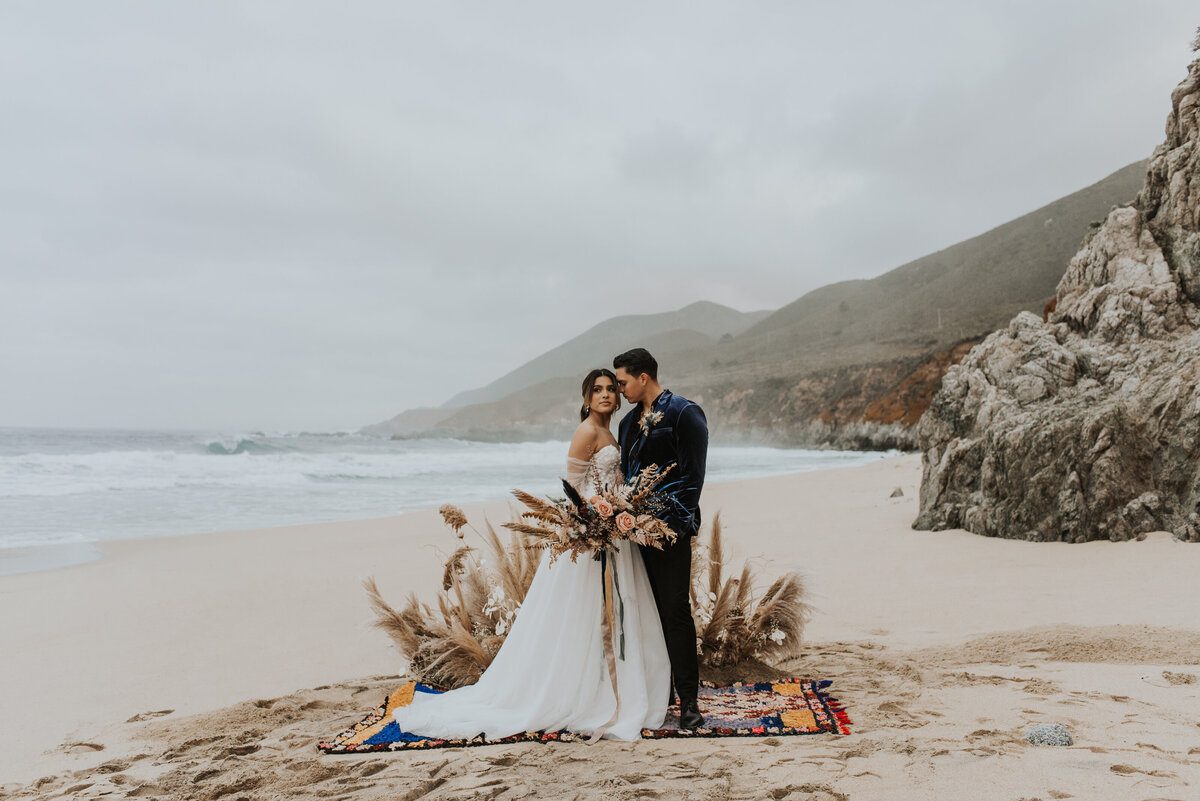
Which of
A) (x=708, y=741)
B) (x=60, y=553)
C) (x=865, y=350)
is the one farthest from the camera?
(x=865, y=350)

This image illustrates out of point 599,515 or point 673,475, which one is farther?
point 673,475

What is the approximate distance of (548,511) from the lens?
11.8ft

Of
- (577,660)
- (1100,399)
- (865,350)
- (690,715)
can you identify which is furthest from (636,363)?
(865,350)

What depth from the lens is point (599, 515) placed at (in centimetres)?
352

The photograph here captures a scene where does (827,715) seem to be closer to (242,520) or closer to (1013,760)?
(1013,760)

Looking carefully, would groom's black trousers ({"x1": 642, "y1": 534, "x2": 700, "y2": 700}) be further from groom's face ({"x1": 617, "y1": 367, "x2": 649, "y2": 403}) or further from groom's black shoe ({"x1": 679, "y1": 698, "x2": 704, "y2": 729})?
groom's face ({"x1": 617, "y1": 367, "x2": 649, "y2": 403})

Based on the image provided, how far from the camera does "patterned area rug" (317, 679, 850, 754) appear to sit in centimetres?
323

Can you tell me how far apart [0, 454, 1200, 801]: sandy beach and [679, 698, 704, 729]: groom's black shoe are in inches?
7.3

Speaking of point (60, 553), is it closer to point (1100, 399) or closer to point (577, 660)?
point (577, 660)

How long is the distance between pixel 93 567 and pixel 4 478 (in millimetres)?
15564

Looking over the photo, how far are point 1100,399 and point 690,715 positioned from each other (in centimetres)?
633

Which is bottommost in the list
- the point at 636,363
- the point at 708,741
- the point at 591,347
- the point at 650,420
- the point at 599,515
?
the point at 708,741

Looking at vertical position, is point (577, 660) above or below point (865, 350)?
below

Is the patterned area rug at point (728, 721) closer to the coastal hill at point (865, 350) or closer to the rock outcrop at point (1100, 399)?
the rock outcrop at point (1100, 399)
